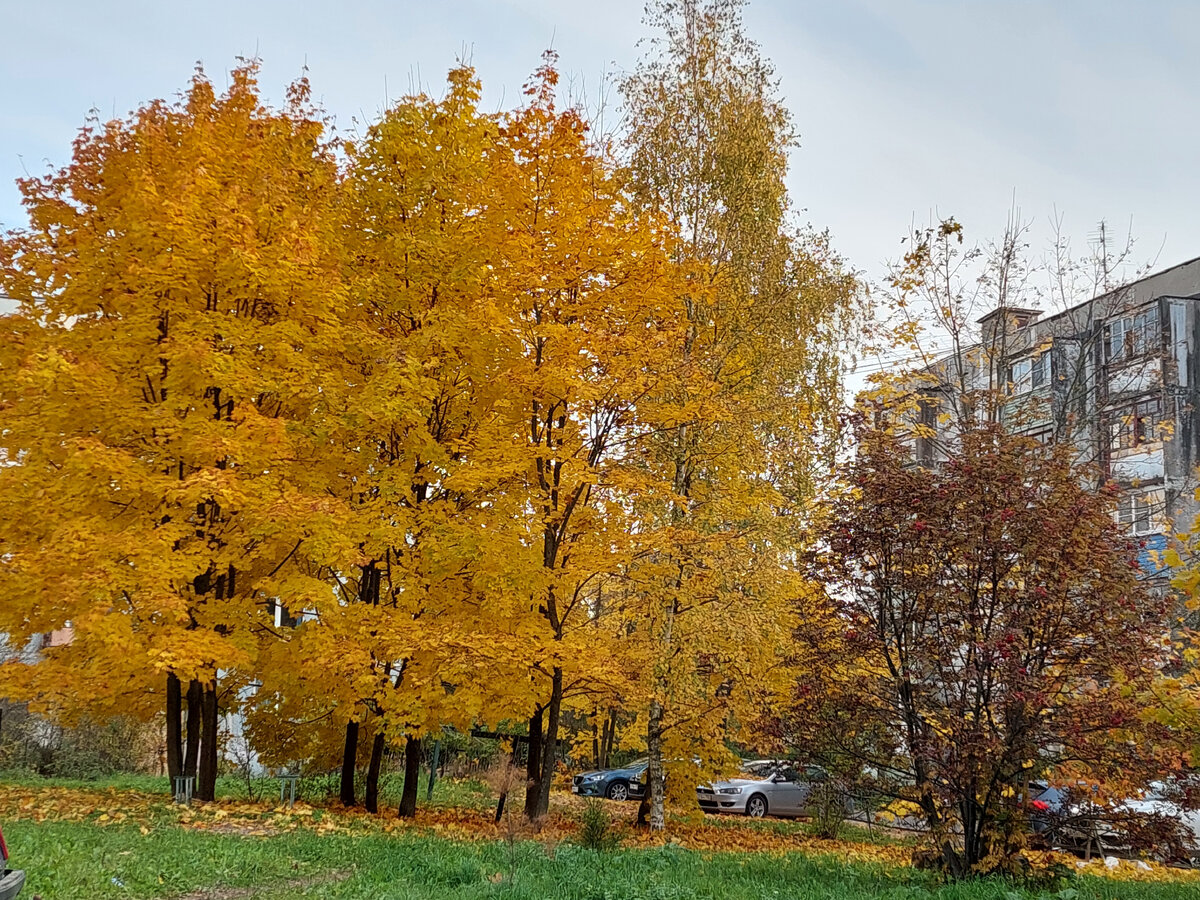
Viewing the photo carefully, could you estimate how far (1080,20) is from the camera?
1237 centimetres

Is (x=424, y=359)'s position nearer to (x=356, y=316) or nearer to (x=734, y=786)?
(x=356, y=316)

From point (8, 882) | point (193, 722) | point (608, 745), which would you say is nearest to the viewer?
point (8, 882)

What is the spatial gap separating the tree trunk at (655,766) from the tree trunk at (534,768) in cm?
170

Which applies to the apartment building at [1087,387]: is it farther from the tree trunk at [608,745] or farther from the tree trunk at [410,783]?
the tree trunk at [608,745]

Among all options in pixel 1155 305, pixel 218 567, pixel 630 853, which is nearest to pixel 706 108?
pixel 218 567

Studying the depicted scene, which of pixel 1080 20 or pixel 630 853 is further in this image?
pixel 1080 20

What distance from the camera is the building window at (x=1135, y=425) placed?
610 inches

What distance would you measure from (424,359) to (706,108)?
25.1 feet

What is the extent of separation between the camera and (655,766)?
1416cm

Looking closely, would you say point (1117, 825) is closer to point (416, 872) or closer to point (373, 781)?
point (416, 872)

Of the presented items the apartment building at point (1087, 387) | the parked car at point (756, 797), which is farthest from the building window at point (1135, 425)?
the parked car at point (756, 797)

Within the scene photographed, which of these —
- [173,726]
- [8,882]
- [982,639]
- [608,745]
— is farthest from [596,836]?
[608,745]

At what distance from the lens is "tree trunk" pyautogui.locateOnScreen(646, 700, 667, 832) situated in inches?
553

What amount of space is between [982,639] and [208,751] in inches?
399
